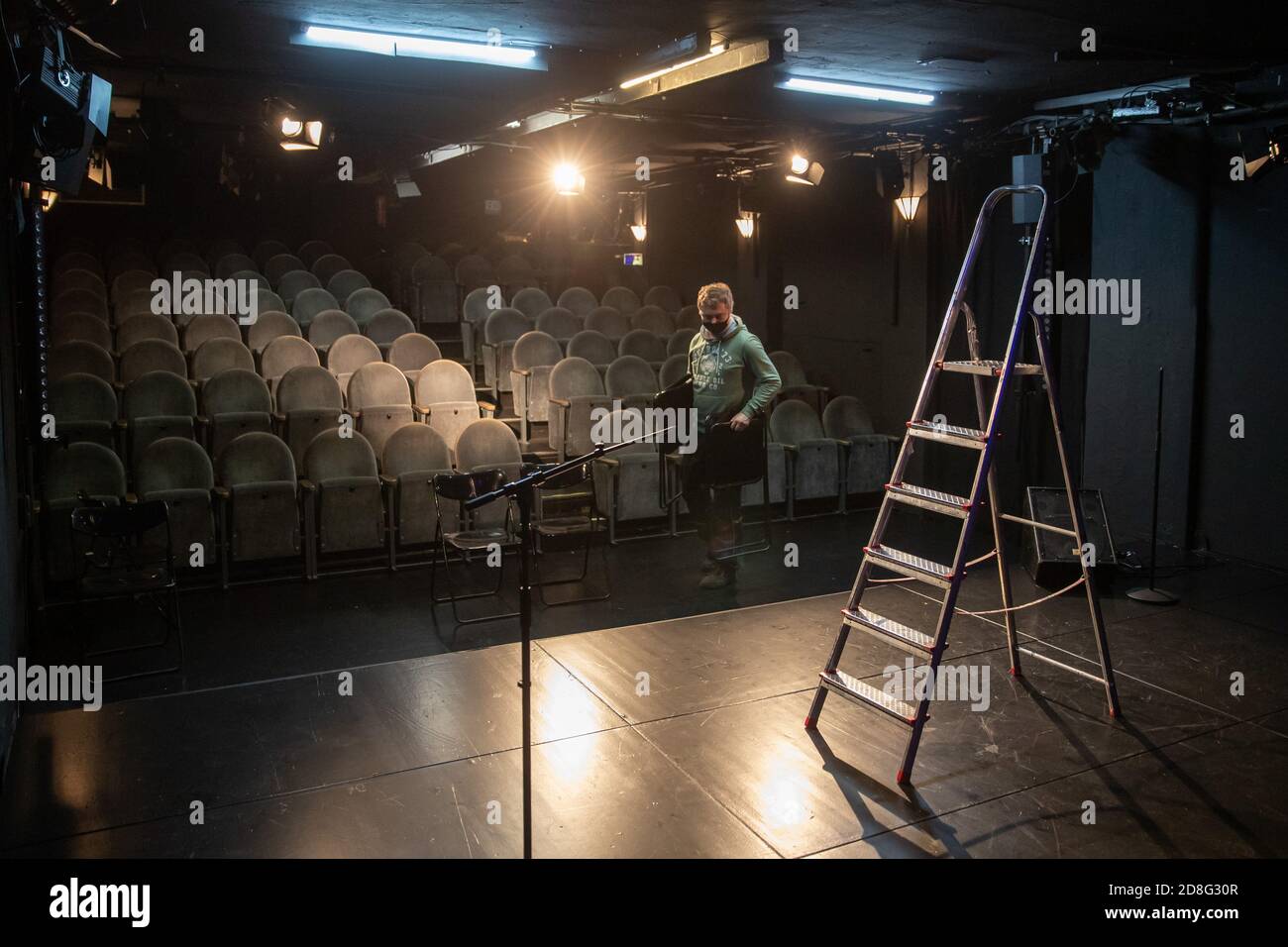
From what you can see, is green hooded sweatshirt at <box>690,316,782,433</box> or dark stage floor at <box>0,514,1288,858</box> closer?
dark stage floor at <box>0,514,1288,858</box>

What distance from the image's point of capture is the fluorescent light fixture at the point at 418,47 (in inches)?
220

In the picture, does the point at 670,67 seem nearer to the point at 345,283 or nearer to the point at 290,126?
the point at 290,126

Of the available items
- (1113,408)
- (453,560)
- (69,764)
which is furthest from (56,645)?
(1113,408)

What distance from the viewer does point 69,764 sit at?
3871 millimetres

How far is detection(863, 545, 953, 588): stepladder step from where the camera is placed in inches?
147

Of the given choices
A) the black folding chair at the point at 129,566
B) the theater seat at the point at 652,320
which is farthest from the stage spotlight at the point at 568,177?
the black folding chair at the point at 129,566

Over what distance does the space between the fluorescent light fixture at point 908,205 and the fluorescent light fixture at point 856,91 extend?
49.2 inches

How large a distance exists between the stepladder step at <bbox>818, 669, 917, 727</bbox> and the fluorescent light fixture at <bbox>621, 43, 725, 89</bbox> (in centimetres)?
346

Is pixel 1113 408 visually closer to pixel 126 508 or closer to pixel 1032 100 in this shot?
pixel 1032 100

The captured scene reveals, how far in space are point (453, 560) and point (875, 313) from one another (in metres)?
5.01

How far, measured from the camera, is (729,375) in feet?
19.6

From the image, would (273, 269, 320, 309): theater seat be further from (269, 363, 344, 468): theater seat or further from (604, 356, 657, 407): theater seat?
(604, 356, 657, 407): theater seat

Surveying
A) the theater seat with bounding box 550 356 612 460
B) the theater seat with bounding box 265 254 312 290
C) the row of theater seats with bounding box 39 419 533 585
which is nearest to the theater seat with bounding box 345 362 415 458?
the row of theater seats with bounding box 39 419 533 585

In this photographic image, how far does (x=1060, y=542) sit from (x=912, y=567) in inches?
110
